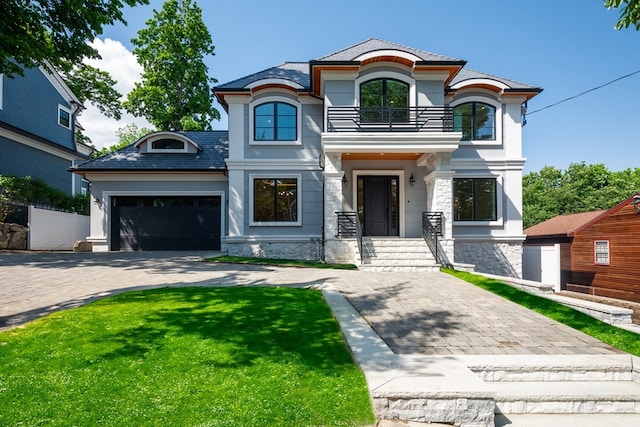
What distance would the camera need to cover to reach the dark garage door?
54.6 feet

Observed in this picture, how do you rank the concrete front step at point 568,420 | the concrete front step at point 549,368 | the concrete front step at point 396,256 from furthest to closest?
the concrete front step at point 396,256 → the concrete front step at point 549,368 → the concrete front step at point 568,420

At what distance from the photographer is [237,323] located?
16.7 ft

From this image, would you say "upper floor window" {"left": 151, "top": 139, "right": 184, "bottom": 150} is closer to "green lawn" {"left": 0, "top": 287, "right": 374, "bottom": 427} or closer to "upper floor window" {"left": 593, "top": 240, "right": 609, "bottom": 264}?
"green lawn" {"left": 0, "top": 287, "right": 374, "bottom": 427}

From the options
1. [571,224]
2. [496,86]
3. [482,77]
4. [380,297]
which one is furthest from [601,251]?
[380,297]

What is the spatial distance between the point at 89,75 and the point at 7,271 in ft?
81.5

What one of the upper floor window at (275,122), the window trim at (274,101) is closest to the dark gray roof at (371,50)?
the window trim at (274,101)

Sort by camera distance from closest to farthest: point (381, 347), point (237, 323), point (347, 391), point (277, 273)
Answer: point (347, 391) < point (381, 347) < point (237, 323) < point (277, 273)

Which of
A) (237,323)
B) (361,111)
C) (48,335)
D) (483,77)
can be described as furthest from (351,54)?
(48,335)

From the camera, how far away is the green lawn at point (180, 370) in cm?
308

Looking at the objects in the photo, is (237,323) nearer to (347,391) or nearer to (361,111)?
(347,391)

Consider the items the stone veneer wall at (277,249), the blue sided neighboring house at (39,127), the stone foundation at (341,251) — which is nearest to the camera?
the stone foundation at (341,251)

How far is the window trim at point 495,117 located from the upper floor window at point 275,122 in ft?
21.6

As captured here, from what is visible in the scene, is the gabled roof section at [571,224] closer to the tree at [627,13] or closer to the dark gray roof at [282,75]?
the tree at [627,13]

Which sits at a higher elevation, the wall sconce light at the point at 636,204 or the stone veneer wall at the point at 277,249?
the wall sconce light at the point at 636,204
